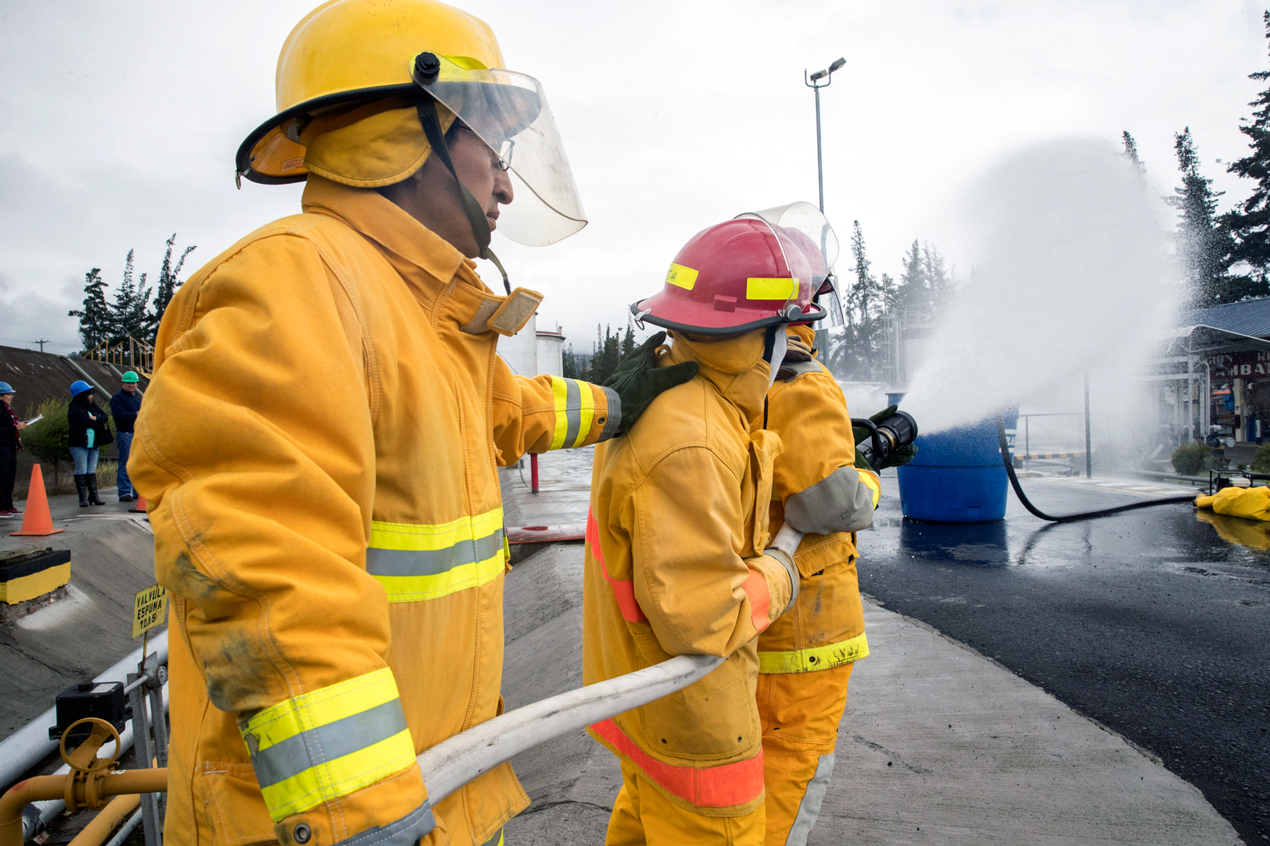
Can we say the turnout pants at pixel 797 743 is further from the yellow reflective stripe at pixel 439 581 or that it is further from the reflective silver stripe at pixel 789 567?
the yellow reflective stripe at pixel 439 581

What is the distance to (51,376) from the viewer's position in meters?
15.9

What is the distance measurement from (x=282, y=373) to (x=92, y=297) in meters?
38.5

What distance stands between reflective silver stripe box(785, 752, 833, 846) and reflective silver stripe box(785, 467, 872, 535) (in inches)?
27.3

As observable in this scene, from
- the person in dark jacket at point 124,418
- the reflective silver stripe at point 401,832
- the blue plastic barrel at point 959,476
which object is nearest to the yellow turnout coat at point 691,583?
the reflective silver stripe at point 401,832

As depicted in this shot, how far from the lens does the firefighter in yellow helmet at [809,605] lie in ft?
6.43

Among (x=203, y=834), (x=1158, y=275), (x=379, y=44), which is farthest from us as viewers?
(x=1158, y=275)

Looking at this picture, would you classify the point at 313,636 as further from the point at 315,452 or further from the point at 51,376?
the point at 51,376

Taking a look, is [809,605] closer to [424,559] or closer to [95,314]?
[424,559]

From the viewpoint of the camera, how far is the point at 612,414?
5.90ft

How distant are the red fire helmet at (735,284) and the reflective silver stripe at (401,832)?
140cm

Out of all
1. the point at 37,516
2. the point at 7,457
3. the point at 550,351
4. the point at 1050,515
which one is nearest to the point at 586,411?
the point at 37,516

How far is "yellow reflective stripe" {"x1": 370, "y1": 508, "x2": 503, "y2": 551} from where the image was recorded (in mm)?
1036

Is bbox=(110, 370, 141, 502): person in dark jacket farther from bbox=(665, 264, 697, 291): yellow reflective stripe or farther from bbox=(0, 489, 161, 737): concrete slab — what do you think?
bbox=(665, 264, 697, 291): yellow reflective stripe

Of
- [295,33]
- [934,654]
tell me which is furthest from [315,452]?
[934,654]
